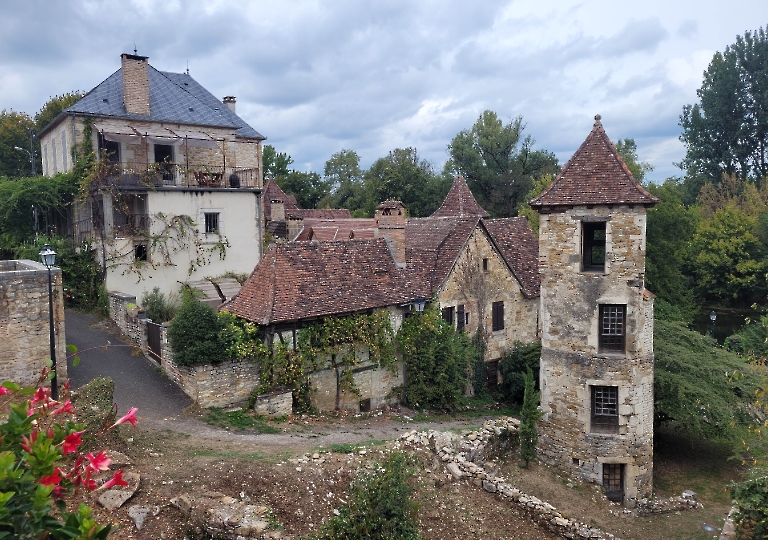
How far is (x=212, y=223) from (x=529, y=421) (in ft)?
55.4

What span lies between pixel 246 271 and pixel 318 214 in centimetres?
2088

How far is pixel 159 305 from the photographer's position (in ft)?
78.3

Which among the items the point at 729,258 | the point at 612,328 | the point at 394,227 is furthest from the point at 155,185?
the point at 729,258

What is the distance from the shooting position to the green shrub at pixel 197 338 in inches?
671

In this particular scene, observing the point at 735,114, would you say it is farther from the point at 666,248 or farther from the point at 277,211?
the point at 277,211

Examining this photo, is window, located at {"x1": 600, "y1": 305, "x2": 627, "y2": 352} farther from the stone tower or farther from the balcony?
the balcony

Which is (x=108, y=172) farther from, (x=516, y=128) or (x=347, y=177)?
(x=347, y=177)

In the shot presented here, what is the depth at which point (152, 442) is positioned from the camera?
14.1 metres

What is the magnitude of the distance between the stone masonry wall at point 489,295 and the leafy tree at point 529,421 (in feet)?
20.6

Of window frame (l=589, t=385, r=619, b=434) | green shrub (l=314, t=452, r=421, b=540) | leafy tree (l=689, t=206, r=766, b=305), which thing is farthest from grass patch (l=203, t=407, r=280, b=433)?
leafy tree (l=689, t=206, r=766, b=305)

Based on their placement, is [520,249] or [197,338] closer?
[197,338]

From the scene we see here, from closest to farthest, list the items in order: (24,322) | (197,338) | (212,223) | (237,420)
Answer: (24,322) → (237,420) → (197,338) → (212,223)

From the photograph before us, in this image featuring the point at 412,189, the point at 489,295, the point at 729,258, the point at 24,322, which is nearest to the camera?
the point at 24,322

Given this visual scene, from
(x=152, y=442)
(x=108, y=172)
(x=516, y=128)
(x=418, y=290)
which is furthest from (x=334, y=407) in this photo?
(x=516, y=128)
